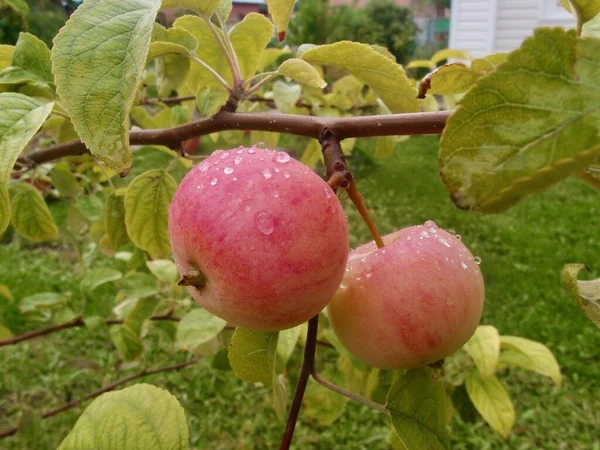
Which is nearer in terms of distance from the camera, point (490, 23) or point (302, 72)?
point (302, 72)

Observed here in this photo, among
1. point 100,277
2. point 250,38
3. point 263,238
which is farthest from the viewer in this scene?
point 100,277

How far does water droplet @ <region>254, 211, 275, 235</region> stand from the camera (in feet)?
1.50

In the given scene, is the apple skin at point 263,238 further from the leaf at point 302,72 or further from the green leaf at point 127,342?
the green leaf at point 127,342

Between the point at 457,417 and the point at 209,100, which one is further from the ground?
the point at 209,100

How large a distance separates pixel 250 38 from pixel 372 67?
14.7 inches

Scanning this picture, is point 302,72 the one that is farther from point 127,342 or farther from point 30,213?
point 127,342

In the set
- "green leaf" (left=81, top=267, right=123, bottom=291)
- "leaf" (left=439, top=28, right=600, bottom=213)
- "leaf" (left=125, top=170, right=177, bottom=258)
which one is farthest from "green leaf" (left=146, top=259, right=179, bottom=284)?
"leaf" (left=439, top=28, right=600, bottom=213)

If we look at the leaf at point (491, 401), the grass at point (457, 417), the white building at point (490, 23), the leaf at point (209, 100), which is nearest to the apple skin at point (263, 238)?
the leaf at point (209, 100)

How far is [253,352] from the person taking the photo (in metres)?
0.62

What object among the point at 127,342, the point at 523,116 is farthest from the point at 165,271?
the point at 523,116

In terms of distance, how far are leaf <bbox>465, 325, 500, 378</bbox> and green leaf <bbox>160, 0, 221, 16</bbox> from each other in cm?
80

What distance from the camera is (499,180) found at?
13.4 inches

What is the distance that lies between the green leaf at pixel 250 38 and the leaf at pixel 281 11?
0.24 metres

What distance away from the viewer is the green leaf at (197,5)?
631mm
